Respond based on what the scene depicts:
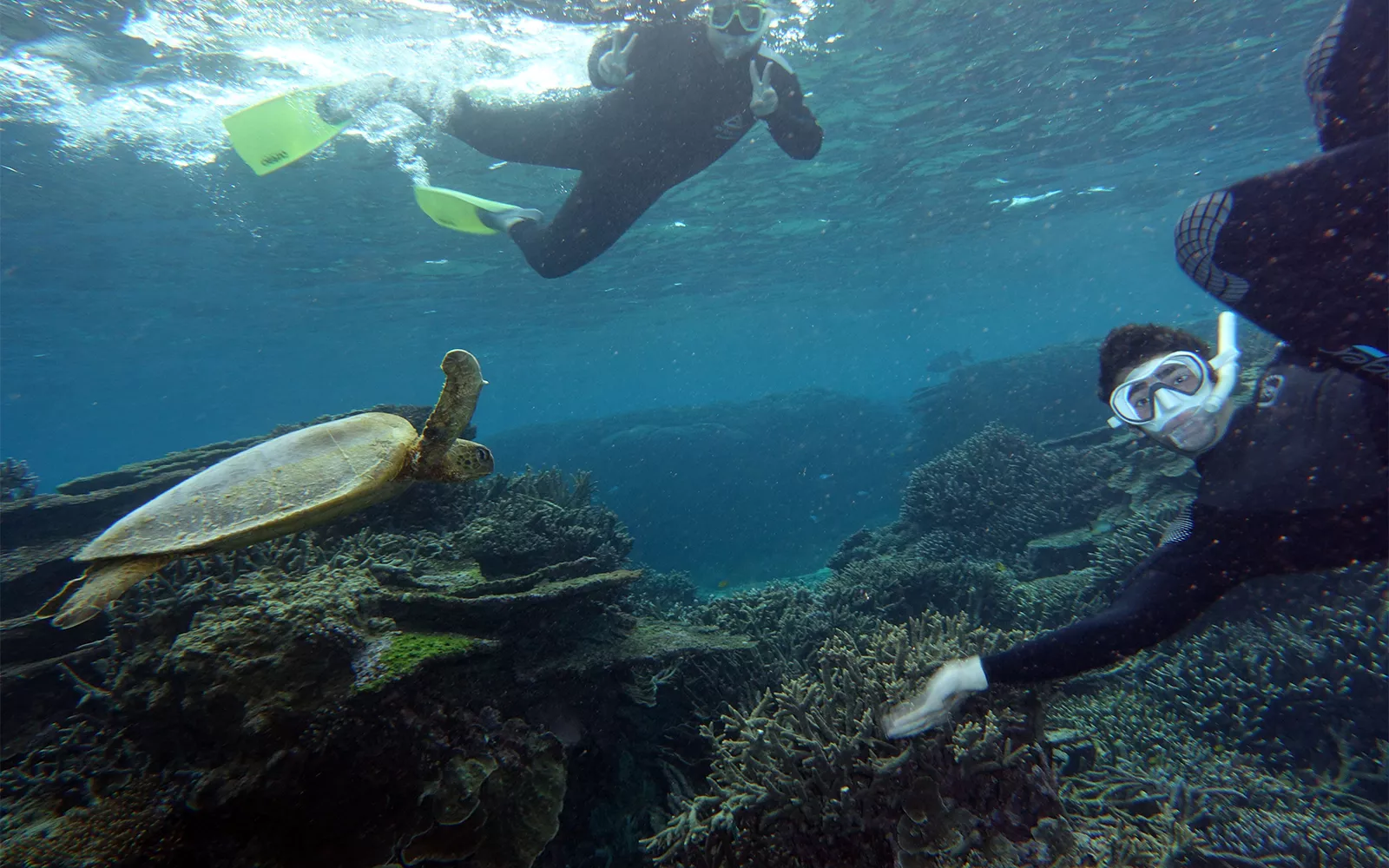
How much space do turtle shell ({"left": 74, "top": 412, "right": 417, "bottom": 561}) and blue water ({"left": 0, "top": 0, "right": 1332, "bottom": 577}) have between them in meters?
10.0

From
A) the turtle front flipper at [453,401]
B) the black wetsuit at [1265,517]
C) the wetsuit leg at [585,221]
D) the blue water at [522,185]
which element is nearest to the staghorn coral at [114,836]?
the turtle front flipper at [453,401]

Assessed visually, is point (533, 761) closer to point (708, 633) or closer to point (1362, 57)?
point (708, 633)

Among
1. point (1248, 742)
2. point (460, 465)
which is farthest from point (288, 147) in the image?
point (1248, 742)

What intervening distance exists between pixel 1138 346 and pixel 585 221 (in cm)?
618

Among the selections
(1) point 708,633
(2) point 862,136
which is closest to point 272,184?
(2) point 862,136

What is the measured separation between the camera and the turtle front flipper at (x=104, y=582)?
268 centimetres

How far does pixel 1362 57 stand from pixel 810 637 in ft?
16.9

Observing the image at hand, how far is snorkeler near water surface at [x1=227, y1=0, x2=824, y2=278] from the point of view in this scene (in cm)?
630

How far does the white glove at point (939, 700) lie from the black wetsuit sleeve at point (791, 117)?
18.4ft

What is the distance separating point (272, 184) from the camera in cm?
1614

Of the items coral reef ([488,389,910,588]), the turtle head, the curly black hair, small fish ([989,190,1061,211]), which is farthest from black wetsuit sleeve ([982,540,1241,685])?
small fish ([989,190,1061,211])

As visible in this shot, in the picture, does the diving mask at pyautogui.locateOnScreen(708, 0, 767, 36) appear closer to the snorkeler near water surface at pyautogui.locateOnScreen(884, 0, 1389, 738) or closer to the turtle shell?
the snorkeler near water surface at pyautogui.locateOnScreen(884, 0, 1389, 738)

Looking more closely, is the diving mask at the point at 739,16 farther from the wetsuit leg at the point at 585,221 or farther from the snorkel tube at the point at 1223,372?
the snorkel tube at the point at 1223,372

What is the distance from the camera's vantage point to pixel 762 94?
19.6ft
